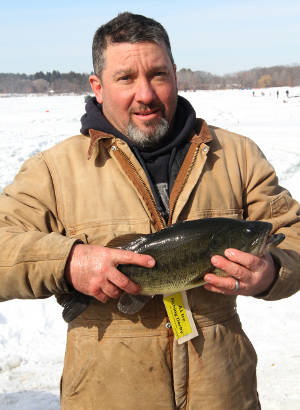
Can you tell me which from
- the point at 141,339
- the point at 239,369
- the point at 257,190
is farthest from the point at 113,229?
the point at 239,369

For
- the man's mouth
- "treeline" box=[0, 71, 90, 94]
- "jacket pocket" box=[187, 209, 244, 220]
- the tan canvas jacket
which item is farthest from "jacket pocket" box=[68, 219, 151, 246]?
"treeline" box=[0, 71, 90, 94]

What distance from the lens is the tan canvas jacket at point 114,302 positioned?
2.39m

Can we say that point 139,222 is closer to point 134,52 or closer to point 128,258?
point 128,258

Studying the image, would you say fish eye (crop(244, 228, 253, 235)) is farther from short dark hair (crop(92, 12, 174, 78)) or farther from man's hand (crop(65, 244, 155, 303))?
short dark hair (crop(92, 12, 174, 78))

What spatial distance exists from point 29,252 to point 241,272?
1016 mm

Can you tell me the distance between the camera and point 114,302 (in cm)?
240

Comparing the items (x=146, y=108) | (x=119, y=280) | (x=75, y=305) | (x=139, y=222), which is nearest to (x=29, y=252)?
(x=75, y=305)

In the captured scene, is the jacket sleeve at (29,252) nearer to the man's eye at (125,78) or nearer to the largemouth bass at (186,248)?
the largemouth bass at (186,248)

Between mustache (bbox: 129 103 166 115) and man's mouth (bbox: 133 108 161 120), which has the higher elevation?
mustache (bbox: 129 103 166 115)

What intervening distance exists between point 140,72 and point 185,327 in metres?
1.43

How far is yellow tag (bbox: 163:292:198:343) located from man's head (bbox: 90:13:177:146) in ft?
2.91

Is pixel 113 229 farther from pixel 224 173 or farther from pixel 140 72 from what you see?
pixel 140 72

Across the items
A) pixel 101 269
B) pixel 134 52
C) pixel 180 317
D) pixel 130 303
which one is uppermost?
pixel 134 52

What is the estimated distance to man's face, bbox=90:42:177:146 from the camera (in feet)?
8.47
